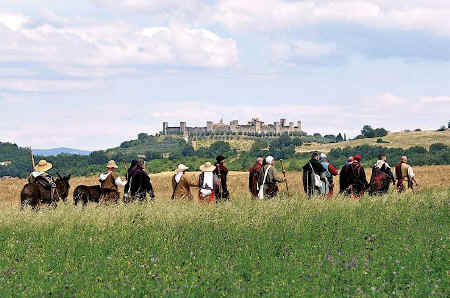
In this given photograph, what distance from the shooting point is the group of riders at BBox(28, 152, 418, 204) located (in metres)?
16.7

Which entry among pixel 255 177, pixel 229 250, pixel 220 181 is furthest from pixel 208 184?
pixel 229 250

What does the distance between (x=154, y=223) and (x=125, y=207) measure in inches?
63.8

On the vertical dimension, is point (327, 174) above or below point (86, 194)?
above

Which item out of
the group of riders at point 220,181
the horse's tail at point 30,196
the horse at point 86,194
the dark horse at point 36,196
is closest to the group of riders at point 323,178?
the group of riders at point 220,181

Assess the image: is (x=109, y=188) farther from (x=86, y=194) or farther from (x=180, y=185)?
(x=180, y=185)

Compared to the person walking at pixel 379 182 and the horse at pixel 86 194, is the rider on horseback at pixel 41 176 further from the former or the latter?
the person walking at pixel 379 182

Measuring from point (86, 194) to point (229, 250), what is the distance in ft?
26.4

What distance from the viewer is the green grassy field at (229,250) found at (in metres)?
7.83

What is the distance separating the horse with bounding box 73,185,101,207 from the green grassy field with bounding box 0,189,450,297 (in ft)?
10.2

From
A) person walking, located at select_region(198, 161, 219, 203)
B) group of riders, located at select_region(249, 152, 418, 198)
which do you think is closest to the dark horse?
person walking, located at select_region(198, 161, 219, 203)

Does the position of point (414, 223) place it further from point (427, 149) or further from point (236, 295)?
point (427, 149)

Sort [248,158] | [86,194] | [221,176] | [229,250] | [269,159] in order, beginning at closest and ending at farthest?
[229,250] < [86,194] < [269,159] < [221,176] < [248,158]

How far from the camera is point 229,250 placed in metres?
10.1

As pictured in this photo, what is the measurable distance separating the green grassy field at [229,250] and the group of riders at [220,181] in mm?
2353
